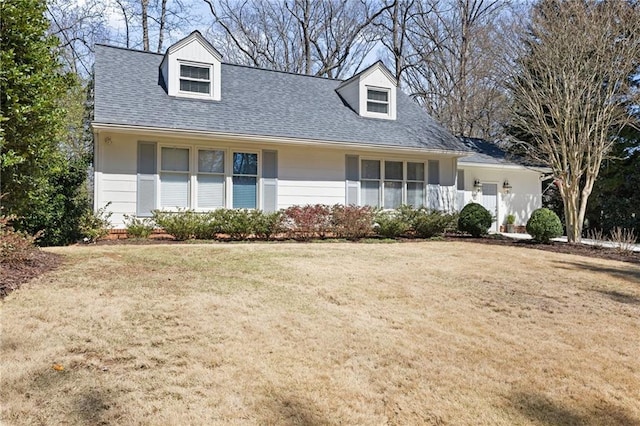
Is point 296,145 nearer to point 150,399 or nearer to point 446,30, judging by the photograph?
point 150,399

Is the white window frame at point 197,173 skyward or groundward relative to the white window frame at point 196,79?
groundward

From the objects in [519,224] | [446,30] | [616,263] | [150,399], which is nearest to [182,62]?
[150,399]

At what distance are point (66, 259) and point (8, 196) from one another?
49.8 inches

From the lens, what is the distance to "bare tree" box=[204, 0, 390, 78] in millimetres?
23750

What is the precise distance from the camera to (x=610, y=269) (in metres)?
8.33

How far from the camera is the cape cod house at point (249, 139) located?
10.6 meters

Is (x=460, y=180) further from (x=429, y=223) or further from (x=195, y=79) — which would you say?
(x=195, y=79)

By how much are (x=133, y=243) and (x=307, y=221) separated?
4.15m

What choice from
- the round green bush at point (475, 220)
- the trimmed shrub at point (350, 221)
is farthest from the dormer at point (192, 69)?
the round green bush at point (475, 220)

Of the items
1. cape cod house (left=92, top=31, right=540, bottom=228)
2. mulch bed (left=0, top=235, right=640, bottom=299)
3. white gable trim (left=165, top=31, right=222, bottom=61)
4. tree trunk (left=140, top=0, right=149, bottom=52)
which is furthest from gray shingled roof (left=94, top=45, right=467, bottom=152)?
tree trunk (left=140, top=0, right=149, bottom=52)

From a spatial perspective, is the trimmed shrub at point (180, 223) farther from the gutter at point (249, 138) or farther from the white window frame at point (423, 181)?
the white window frame at point (423, 181)

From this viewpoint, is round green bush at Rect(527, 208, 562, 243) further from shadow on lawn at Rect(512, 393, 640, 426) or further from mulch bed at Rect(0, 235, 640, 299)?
shadow on lawn at Rect(512, 393, 640, 426)

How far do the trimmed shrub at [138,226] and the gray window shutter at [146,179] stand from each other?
0.17 m

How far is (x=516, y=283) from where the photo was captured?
6.61 meters
